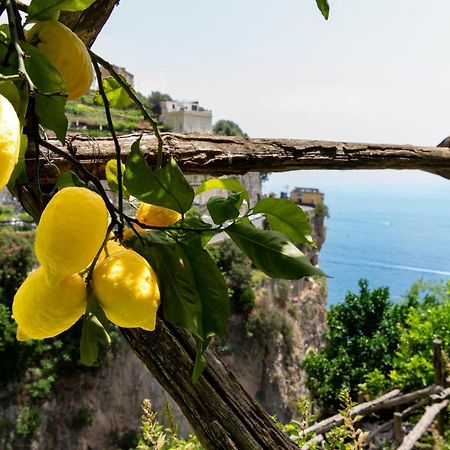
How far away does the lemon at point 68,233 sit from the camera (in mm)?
163

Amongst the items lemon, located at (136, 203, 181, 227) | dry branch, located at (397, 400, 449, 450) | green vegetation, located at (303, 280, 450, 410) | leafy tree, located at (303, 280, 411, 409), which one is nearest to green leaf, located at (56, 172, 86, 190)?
lemon, located at (136, 203, 181, 227)

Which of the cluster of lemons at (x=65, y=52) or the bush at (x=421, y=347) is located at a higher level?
the cluster of lemons at (x=65, y=52)

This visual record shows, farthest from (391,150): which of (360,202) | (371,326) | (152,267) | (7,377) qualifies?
(360,202)

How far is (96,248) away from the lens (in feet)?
0.57

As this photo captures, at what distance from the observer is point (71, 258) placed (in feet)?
0.54

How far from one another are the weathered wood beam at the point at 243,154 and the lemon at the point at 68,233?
0.23m

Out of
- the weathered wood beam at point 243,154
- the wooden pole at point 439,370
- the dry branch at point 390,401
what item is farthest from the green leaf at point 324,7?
the wooden pole at point 439,370

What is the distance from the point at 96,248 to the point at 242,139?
1.28 ft

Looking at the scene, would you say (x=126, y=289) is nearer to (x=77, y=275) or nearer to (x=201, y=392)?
(x=77, y=275)

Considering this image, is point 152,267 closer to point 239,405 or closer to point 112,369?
point 239,405

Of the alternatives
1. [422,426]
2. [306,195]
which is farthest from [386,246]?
[422,426]

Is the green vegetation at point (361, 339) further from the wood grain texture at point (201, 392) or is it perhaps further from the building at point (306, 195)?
the building at point (306, 195)

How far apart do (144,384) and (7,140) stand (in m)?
6.49

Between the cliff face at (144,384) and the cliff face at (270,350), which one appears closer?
the cliff face at (144,384)
